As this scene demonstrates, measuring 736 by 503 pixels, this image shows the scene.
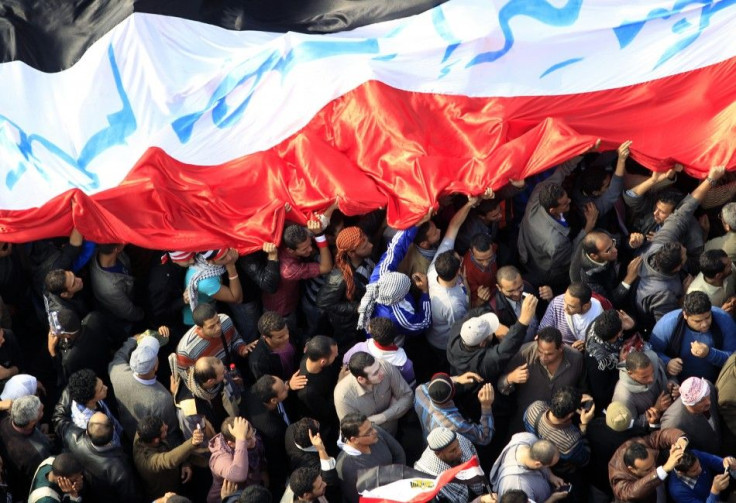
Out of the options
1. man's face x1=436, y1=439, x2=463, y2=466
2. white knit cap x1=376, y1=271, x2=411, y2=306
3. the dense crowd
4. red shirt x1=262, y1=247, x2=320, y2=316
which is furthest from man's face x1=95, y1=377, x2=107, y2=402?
man's face x1=436, y1=439, x2=463, y2=466

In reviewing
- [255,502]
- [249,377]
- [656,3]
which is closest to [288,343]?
[249,377]

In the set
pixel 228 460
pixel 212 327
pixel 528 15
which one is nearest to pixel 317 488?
pixel 228 460

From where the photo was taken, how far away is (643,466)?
25.6 feet

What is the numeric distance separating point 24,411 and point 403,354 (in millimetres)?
2616

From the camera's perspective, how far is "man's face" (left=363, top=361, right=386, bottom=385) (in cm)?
839

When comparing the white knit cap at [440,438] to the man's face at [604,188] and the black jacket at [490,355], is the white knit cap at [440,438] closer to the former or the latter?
the black jacket at [490,355]

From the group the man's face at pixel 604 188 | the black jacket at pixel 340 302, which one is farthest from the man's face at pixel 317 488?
the man's face at pixel 604 188

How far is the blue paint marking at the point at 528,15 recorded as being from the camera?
10.9m

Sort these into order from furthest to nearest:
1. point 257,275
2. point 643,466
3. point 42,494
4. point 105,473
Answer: point 257,275
point 105,473
point 42,494
point 643,466

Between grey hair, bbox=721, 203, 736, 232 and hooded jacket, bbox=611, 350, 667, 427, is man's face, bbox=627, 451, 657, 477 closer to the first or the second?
hooded jacket, bbox=611, 350, 667, 427

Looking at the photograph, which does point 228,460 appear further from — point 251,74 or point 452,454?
point 251,74

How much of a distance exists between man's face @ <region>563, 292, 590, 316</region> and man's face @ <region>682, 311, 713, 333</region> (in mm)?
696

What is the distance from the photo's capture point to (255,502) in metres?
7.45

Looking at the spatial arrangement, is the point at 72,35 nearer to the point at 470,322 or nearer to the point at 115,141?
the point at 115,141
